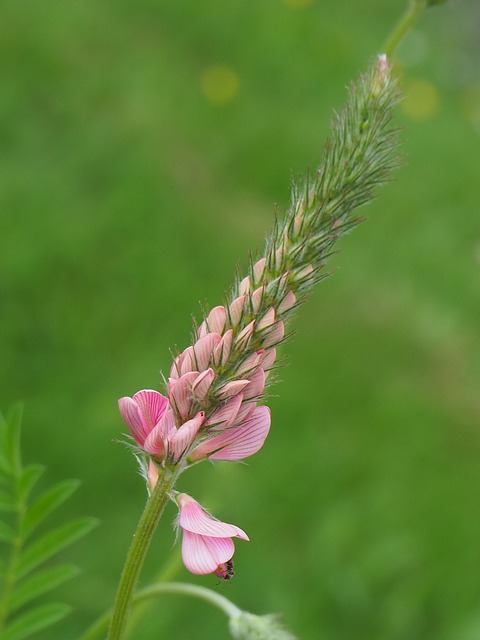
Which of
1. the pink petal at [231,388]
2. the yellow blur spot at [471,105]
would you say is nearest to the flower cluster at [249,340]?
the pink petal at [231,388]

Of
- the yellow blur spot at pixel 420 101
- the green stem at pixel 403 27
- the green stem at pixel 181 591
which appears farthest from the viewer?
the yellow blur spot at pixel 420 101

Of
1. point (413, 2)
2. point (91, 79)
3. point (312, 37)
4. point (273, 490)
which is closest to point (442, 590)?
point (273, 490)

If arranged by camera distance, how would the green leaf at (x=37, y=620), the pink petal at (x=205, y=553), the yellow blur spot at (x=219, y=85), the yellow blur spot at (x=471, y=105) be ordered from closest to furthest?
the pink petal at (x=205, y=553) < the green leaf at (x=37, y=620) < the yellow blur spot at (x=219, y=85) < the yellow blur spot at (x=471, y=105)

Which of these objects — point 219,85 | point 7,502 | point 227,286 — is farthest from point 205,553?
point 219,85

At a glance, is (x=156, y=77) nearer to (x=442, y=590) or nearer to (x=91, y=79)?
(x=91, y=79)

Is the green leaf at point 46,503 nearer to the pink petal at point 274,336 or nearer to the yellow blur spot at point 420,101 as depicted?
the pink petal at point 274,336

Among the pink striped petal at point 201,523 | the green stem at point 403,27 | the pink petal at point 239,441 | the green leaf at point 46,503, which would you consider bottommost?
the pink striped petal at point 201,523

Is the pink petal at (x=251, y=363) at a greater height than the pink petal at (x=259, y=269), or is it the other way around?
the pink petal at (x=259, y=269)
